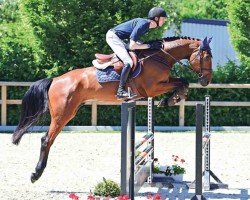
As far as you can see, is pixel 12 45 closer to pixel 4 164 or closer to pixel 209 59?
pixel 4 164

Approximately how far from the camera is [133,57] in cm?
A: 842

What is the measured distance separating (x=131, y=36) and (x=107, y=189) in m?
2.02

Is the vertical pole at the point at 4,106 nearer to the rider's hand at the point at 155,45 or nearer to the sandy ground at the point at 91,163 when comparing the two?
the sandy ground at the point at 91,163

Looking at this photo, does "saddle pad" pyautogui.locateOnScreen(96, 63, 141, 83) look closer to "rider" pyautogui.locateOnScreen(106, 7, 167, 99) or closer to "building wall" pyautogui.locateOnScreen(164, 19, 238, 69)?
"rider" pyautogui.locateOnScreen(106, 7, 167, 99)

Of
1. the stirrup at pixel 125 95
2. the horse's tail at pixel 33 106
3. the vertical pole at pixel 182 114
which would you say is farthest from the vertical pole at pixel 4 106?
the stirrup at pixel 125 95

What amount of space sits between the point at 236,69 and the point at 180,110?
6.64 ft

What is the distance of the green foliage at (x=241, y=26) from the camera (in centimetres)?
1656

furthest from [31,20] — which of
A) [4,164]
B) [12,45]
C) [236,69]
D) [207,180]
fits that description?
[207,180]

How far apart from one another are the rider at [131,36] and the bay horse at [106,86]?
180mm

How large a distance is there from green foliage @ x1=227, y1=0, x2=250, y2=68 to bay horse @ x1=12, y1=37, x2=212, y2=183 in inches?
325

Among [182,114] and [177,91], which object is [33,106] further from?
[182,114]

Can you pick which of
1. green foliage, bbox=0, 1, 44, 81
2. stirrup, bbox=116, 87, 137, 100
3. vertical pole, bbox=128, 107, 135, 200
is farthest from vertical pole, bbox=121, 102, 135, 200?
green foliage, bbox=0, 1, 44, 81

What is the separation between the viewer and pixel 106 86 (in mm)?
8492

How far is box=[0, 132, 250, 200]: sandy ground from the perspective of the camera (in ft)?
25.5
